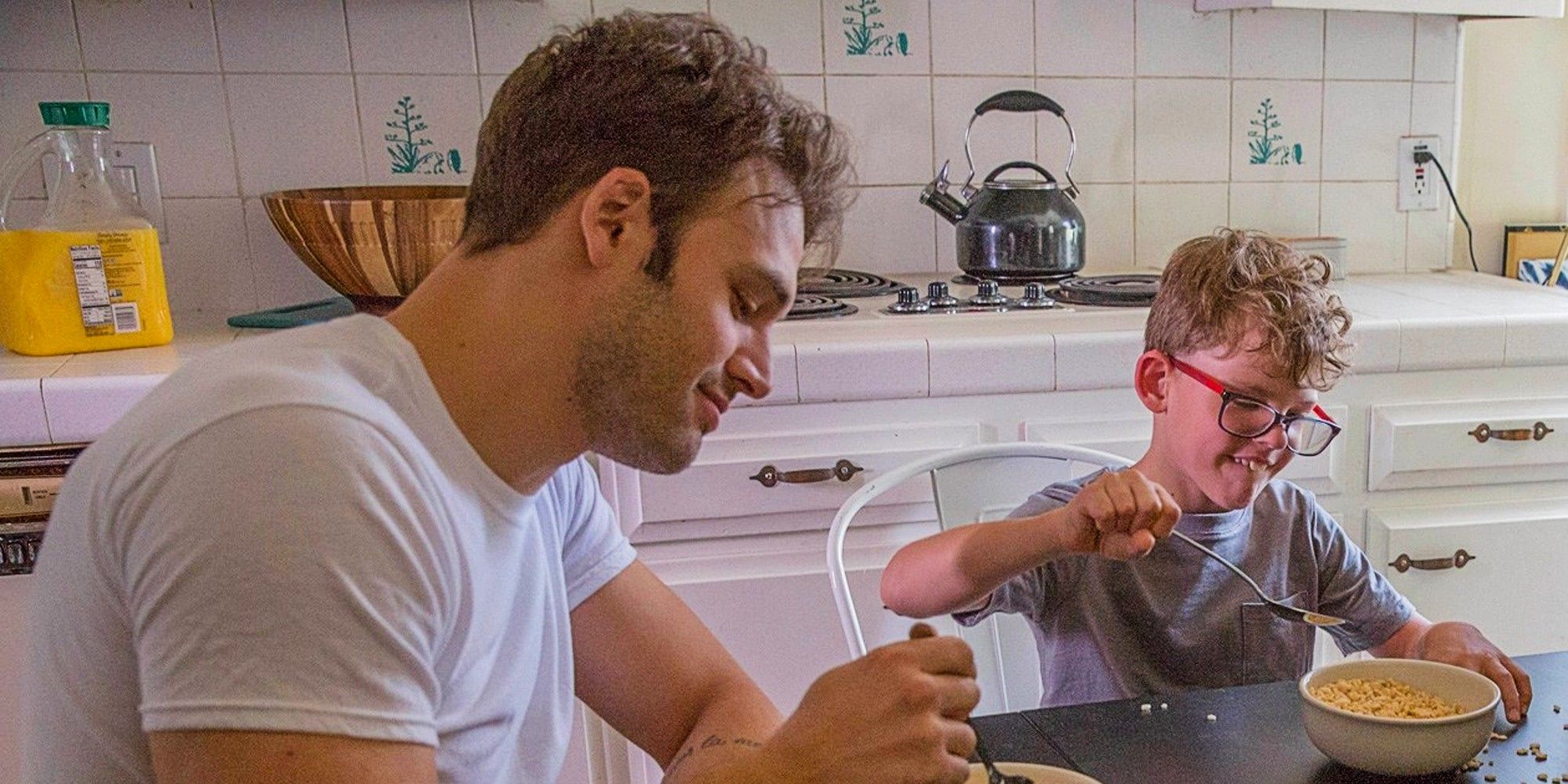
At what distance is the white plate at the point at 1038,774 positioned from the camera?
778 millimetres

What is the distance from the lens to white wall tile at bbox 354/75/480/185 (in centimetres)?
197

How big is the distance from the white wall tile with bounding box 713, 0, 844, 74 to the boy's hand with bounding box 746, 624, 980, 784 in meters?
1.53

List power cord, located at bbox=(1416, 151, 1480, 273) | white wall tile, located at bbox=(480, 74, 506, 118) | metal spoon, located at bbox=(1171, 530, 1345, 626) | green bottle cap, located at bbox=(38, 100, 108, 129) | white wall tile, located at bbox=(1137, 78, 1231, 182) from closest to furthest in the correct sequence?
1. metal spoon, located at bbox=(1171, 530, 1345, 626)
2. green bottle cap, located at bbox=(38, 100, 108, 129)
3. white wall tile, located at bbox=(480, 74, 506, 118)
4. white wall tile, located at bbox=(1137, 78, 1231, 182)
5. power cord, located at bbox=(1416, 151, 1480, 273)

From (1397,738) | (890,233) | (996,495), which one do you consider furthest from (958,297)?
(1397,738)

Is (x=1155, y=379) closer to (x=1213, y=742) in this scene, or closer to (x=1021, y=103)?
(x=1213, y=742)

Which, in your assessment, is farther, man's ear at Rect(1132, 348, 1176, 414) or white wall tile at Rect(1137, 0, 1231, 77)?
white wall tile at Rect(1137, 0, 1231, 77)

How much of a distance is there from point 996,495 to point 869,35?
1.04m

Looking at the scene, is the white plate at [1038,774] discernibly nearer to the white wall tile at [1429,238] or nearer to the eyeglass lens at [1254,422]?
the eyeglass lens at [1254,422]

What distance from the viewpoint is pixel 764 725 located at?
3.01 feet

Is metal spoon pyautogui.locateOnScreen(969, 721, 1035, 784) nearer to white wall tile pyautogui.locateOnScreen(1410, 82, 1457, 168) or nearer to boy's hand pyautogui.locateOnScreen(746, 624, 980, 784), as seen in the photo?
boy's hand pyautogui.locateOnScreen(746, 624, 980, 784)

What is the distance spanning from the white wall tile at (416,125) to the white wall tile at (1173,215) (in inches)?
47.6

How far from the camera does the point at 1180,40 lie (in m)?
2.21

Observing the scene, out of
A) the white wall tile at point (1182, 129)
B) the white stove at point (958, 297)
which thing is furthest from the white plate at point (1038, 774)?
the white wall tile at point (1182, 129)

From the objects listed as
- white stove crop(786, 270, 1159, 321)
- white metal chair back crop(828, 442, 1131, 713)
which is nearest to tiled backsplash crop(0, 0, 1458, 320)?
white stove crop(786, 270, 1159, 321)
